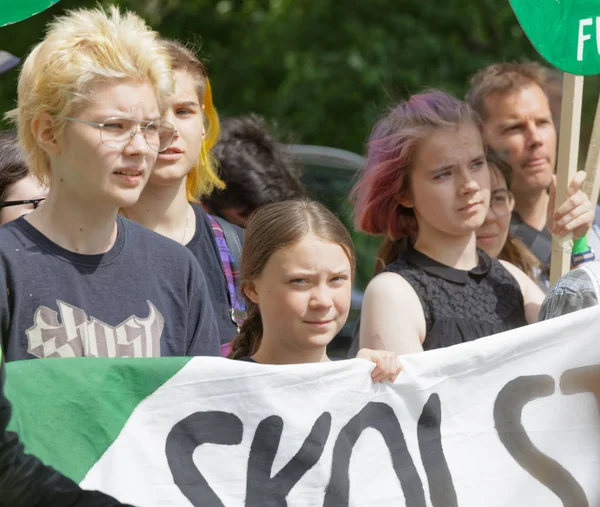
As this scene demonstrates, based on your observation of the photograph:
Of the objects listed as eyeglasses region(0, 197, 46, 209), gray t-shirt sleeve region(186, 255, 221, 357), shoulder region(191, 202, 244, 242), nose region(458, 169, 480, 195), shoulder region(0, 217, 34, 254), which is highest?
shoulder region(0, 217, 34, 254)

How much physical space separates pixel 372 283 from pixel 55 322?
1.14 metres

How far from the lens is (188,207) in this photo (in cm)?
382

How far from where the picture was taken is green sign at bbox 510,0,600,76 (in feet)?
12.1

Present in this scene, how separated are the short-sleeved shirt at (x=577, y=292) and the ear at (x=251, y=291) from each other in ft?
2.71

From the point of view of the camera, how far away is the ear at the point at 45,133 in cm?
287

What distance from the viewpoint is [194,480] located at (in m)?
2.71

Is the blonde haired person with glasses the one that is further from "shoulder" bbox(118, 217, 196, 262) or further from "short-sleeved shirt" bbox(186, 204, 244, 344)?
"short-sleeved shirt" bbox(186, 204, 244, 344)

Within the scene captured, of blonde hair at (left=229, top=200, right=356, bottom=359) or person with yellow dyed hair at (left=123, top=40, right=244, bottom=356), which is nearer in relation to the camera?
blonde hair at (left=229, top=200, right=356, bottom=359)

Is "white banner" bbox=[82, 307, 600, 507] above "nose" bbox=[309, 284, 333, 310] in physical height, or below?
below

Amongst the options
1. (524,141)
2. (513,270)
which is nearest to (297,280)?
(513,270)

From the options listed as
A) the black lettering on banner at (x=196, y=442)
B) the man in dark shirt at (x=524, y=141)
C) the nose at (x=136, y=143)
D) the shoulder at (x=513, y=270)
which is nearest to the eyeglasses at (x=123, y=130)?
the nose at (x=136, y=143)

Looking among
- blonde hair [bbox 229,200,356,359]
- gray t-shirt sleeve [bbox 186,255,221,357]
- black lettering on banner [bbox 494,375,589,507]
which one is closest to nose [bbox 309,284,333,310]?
blonde hair [bbox 229,200,356,359]

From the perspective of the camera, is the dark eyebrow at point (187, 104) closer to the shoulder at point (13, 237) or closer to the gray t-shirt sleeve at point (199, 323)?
the gray t-shirt sleeve at point (199, 323)

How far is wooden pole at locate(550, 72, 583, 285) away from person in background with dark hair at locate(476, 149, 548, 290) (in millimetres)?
376
